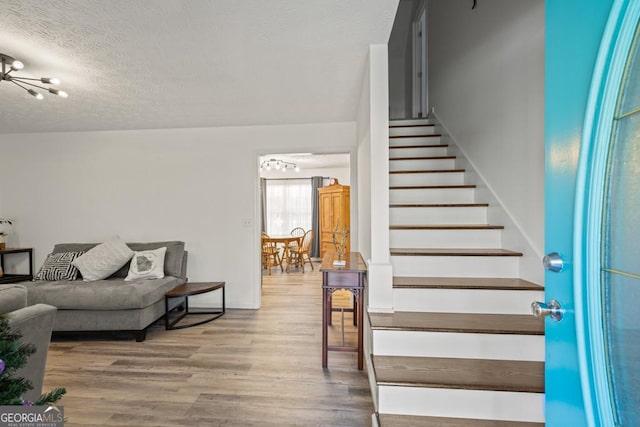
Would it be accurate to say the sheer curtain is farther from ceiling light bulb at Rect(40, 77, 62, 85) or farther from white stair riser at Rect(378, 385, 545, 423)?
white stair riser at Rect(378, 385, 545, 423)

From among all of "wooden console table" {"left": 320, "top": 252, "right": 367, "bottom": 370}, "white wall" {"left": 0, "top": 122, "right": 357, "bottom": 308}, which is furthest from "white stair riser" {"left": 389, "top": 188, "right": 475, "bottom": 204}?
"white wall" {"left": 0, "top": 122, "right": 357, "bottom": 308}

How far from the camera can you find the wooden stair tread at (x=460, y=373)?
4.62 ft

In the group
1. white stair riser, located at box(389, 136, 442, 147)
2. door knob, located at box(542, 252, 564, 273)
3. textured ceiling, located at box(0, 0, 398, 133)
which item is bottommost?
door knob, located at box(542, 252, 564, 273)

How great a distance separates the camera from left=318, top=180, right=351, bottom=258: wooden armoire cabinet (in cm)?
650

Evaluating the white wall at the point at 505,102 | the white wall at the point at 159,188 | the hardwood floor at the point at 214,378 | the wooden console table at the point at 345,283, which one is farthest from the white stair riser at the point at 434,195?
the hardwood floor at the point at 214,378

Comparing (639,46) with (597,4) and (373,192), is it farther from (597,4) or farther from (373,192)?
(373,192)

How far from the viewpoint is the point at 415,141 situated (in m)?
3.47

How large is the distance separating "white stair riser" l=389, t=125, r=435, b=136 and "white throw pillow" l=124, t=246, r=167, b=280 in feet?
10.6

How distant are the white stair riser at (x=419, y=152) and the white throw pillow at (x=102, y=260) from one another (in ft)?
10.9

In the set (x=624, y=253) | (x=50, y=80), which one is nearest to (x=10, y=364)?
(x=624, y=253)

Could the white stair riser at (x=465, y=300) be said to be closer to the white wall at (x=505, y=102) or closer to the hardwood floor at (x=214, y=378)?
the white wall at (x=505, y=102)

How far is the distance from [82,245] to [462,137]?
15.3ft

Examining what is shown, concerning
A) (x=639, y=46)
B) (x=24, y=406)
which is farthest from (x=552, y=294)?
(x=24, y=406)

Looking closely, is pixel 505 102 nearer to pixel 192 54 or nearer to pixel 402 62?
pixel 192 54
